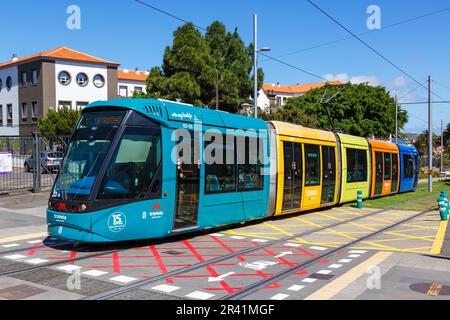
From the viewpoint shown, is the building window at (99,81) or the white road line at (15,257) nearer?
the white road line at (15,257)

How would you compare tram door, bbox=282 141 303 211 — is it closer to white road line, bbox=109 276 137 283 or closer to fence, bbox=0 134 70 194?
white road line, bbox=109 276 137 283

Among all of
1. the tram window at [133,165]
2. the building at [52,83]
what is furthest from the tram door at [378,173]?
the building at [52,83]

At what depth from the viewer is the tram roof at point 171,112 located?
→ 10.2 meters

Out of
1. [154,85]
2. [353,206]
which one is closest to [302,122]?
[154,85]

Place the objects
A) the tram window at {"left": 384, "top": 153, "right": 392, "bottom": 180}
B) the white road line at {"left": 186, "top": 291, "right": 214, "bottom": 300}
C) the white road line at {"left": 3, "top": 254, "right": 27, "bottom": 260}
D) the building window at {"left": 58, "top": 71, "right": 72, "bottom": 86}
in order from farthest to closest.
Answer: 1. the building window at {"left": 58, "top": 71, "right": 72, "bottom": 86}
2. the tram window at {"left": 384, "top": 153, "right": 392, "bottom": 180}
3. the white road line at {"left": 3, "top": 254, "right": 27, "bottom": 260}
4. the white road line at {"left": 186, "top": 291, "right": 214, "bottom": 300}

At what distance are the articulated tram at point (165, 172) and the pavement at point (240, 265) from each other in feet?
1.83

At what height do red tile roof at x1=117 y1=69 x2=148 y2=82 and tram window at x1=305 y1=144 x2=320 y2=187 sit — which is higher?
red tile roof at x1=117 y1=69 x2=148 y2=82

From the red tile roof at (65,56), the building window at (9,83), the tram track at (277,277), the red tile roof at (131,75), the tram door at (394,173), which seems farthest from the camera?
the red tile roof at (131,75)

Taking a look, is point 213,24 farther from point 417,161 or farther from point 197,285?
point 197,285

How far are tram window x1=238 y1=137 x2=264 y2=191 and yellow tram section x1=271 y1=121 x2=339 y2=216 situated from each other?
1.02 metres

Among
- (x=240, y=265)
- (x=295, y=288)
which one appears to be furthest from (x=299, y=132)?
(x=295, y=288)

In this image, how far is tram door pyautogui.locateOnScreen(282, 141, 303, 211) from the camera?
15.2 m

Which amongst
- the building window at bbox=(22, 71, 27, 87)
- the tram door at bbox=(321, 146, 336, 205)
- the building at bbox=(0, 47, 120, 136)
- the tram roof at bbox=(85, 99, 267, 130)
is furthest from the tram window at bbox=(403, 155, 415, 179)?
the building window at bbox=(22, 71, 27, 87)

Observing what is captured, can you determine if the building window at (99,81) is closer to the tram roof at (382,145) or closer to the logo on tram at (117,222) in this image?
the tram roof at (382,145)
